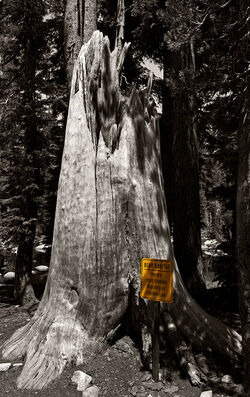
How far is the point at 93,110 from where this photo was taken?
17.0ft

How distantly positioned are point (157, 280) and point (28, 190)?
6.60 metres

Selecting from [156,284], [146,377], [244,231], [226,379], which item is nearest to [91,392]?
[146,377]

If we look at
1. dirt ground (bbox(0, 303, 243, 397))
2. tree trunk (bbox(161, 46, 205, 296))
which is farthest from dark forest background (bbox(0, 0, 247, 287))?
dirt ground (bbox(0, 303, 243, 397))

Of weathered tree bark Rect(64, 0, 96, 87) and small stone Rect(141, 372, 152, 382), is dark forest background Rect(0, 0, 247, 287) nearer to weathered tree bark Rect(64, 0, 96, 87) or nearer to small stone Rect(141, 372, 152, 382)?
weathered tree bark Rect(64, 0, 96, 87)

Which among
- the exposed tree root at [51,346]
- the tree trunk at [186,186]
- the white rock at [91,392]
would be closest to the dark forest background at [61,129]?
the tree trunk at [186,186]

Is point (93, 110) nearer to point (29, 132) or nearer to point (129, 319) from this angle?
point (129, 319)

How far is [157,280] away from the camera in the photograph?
3975mm

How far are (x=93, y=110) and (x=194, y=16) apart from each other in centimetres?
186

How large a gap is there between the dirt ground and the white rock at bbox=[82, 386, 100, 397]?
55mm

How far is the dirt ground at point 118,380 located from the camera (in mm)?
4133

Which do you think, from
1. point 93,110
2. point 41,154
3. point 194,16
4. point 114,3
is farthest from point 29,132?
point 194,16

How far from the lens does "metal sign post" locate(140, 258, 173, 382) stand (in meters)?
3.90

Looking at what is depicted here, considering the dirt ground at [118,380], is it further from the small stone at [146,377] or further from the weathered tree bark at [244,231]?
the weathered tree bark at [244,231]

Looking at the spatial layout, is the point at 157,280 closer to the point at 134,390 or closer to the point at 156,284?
the point at 156,284
